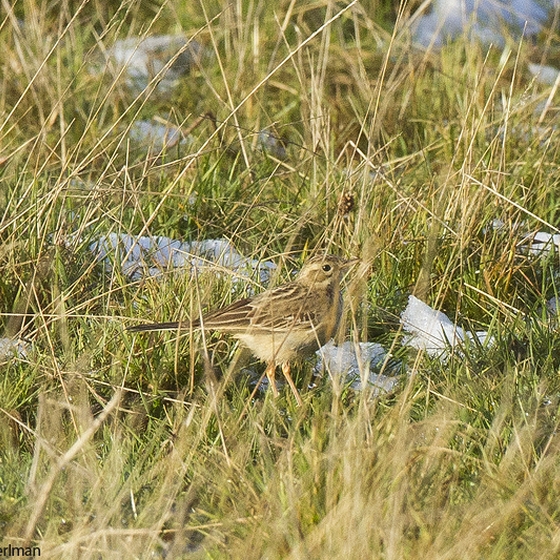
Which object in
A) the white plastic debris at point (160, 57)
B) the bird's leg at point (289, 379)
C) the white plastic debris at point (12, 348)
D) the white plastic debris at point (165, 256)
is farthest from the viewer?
the white plastic debris at point (160, 57)

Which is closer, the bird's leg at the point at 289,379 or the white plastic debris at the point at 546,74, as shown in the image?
the bird's leg at the point at 289,379

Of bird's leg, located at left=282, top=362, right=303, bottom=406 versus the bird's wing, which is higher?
the bird's wing

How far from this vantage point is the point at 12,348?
4707 millimetres

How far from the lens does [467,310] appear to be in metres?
5.57

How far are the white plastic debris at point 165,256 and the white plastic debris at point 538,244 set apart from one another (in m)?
1.44

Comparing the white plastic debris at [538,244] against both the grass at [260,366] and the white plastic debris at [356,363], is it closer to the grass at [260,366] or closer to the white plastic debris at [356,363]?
the grass at [260,366]

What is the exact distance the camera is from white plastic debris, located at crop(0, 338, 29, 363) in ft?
15.3

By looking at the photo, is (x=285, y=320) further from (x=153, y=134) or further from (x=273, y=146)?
(x=273, y=146)

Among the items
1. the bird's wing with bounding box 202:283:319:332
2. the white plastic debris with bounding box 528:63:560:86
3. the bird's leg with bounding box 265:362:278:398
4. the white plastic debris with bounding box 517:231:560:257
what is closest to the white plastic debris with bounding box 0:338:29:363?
the bird's wing with bounding box 202:283:319:332

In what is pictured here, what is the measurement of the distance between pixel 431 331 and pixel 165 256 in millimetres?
1595

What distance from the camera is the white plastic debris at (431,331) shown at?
5.06 m

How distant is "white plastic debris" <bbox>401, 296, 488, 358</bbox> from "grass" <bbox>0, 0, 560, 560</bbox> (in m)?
0.08

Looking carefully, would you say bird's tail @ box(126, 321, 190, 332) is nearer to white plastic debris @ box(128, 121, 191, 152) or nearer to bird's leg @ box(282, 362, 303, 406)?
bird's leg @ box(282, 362, 303, 406)

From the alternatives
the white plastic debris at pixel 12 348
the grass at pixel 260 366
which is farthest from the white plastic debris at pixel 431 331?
the white plastic debris at pixel 12 348
